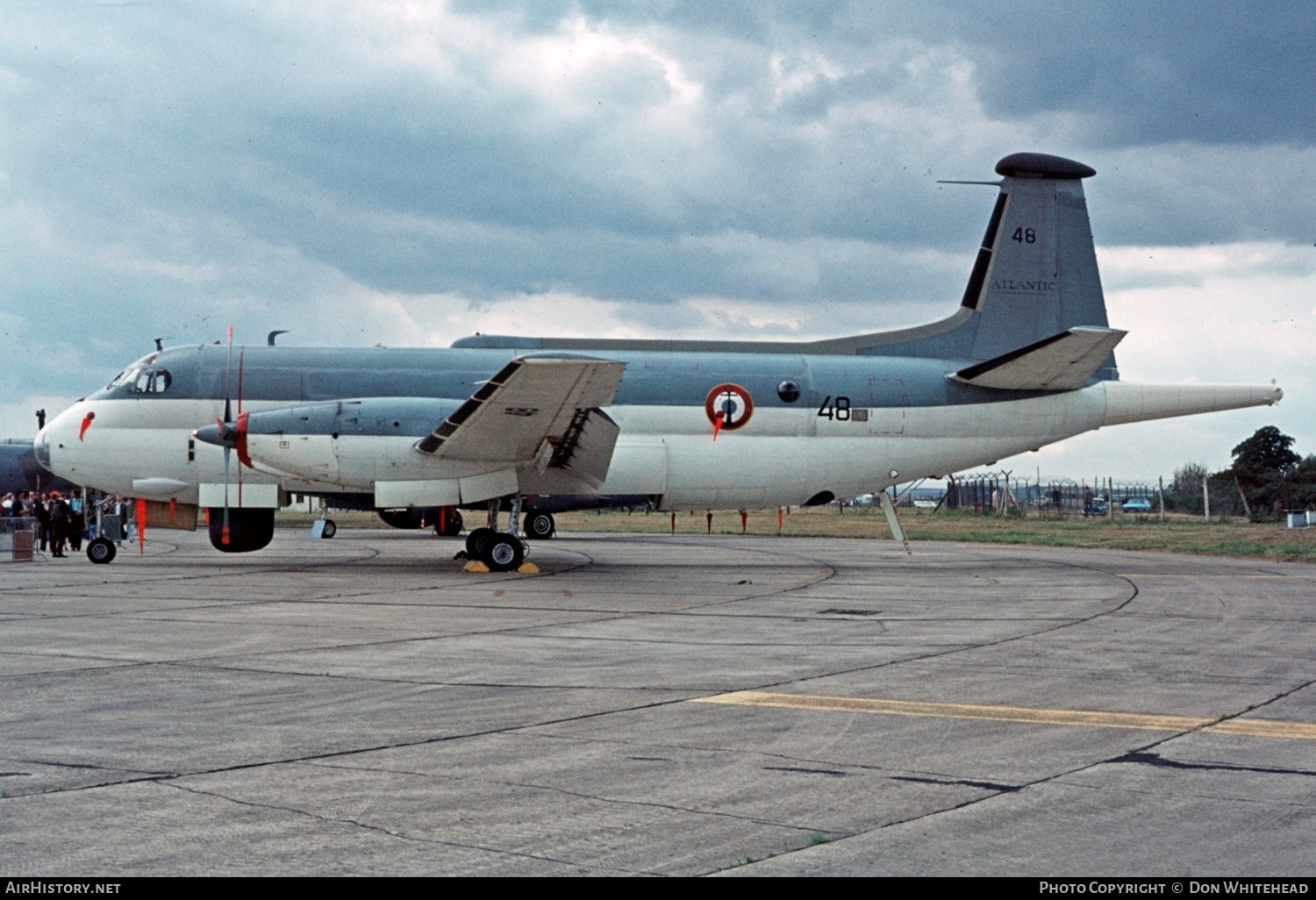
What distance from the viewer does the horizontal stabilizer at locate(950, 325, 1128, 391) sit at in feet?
79.6

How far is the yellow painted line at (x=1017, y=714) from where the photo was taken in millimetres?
8453

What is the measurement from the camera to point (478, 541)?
79.4 feet

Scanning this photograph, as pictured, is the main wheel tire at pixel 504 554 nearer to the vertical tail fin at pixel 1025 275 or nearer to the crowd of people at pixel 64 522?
the vertical tail fin at pixel 1025 275

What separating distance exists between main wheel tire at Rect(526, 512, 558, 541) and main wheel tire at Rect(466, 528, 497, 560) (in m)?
11.2

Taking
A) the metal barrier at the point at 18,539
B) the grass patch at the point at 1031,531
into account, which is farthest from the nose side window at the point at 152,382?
the grass patch at the point at 1031,531

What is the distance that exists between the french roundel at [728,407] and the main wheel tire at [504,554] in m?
4.99

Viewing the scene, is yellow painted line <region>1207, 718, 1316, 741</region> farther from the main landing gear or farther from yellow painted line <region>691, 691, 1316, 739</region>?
the main landing gear

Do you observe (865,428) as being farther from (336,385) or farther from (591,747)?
(591,747)

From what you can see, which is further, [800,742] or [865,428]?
[865,428]

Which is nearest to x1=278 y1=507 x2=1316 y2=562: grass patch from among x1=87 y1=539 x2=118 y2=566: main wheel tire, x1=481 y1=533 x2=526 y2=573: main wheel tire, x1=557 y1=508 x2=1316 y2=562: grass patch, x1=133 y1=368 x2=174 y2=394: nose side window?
x1=557 y1=508 x2=1316 y2=562: grass patch

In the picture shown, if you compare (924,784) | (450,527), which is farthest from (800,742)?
(450,527)

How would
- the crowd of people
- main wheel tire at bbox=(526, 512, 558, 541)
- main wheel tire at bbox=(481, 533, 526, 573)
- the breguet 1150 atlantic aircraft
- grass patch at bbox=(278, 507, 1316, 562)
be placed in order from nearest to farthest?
the breguet 1150 atlantic aircraft < main wheel tire at bbox=(481, 533, 526, 573) < the crowd of people < grass patch at bbox=(278, 507, 1316, 562) < main wheel tire at bbox=(526, 512, 558, 541)
